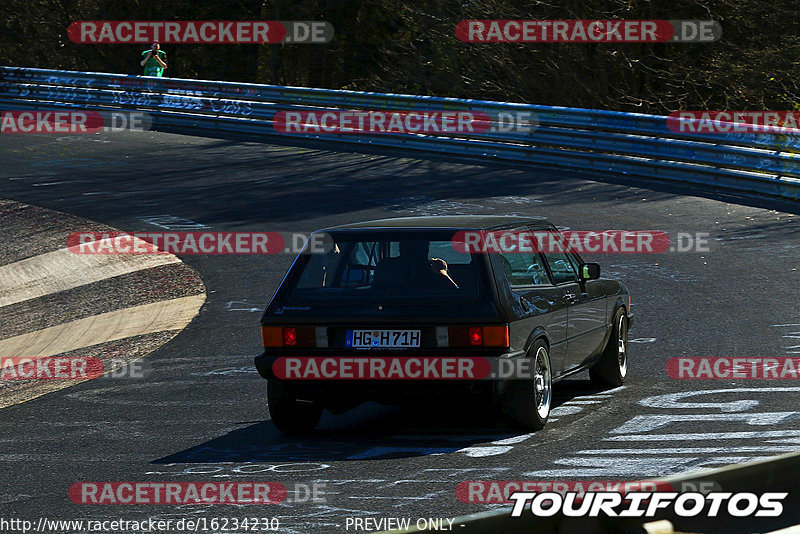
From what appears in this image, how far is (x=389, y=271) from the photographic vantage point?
7734 millimetres

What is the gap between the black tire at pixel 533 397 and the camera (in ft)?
24.3

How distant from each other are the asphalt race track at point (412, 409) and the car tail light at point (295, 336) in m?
0.66

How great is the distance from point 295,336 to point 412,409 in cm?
147

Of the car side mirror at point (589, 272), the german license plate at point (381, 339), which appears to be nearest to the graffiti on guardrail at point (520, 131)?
the car side mirror at point (589, 272)

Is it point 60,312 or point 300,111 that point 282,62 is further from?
point 60,312

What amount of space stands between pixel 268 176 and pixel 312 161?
4.89 feet

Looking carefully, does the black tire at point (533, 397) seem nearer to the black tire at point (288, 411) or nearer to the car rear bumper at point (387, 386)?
the car rear bumper at point (387, 386)

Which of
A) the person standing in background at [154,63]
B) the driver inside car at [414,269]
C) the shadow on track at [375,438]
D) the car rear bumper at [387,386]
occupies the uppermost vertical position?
the person standing in background at [154,63]

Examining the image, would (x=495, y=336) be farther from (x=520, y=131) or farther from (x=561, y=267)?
(x=520, y=131)

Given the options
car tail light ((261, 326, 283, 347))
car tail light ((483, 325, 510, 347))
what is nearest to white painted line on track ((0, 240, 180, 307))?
car tail light ((261, 326, 283, 347))

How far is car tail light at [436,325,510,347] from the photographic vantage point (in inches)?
288

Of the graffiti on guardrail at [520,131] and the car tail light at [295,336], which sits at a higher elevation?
the graffiti on guardrail at [520,131]

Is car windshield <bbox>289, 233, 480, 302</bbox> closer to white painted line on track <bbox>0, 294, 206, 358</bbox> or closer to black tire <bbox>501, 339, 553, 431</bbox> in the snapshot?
black tire <bbox>501, 339, 553, 431</bbox>

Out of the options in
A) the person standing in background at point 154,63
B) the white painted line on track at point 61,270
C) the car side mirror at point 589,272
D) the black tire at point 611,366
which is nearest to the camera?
the car side mirror at point 589,272
